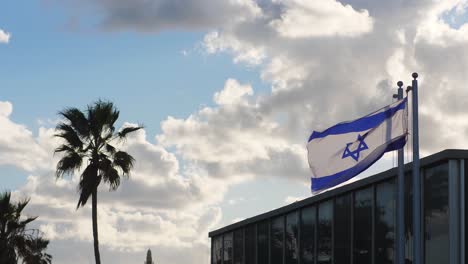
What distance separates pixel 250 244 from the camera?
39906 millimetres

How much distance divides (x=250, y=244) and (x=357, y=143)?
20888mm

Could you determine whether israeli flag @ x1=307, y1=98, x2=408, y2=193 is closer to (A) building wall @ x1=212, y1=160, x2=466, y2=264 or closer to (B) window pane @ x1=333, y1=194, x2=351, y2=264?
(A) building wall @ x1=212, y1=160, x2=466, y2=264

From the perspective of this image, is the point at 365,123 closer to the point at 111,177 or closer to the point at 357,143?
the point at 357,143

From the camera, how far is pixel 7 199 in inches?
1949

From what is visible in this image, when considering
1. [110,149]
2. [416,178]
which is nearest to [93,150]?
[110,149]

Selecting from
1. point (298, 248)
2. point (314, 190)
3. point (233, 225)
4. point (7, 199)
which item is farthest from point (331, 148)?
point (7, 199)

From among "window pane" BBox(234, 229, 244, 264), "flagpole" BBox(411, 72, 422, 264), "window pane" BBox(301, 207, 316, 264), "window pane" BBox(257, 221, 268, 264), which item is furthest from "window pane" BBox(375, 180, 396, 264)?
"window pane" BBox(234, 229, 244, 264)

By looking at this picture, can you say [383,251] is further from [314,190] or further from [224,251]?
[224,251]

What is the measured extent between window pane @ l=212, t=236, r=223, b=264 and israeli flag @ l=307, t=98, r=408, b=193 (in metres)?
26.4

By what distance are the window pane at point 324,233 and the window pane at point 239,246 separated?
10.9m

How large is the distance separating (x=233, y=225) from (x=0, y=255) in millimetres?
10486

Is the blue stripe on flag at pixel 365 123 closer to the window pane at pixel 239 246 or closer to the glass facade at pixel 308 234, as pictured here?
the glass facade at pixel 308 234

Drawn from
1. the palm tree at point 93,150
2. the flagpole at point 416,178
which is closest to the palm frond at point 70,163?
the palm tree at point 93,150

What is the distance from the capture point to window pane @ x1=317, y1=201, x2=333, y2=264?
97.6 ft
